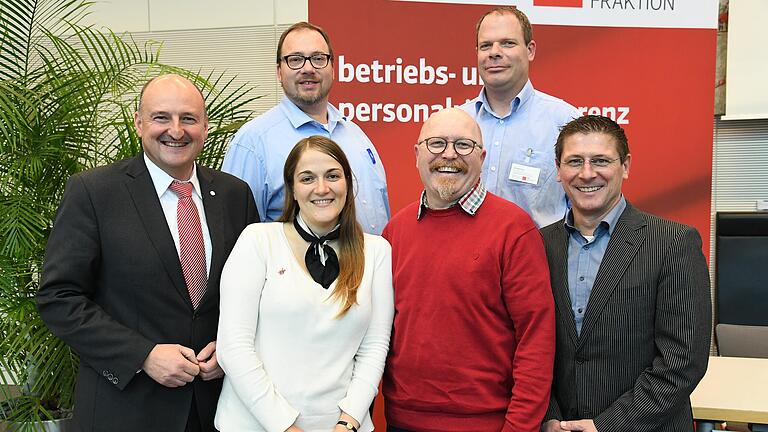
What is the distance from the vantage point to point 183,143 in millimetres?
2219

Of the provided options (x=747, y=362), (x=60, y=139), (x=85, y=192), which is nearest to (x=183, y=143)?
(x=85, y=192)

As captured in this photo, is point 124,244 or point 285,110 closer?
point 124,244

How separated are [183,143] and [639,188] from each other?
9.86ft

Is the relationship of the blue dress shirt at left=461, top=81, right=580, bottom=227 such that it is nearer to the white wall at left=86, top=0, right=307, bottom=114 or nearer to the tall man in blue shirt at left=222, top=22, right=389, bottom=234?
the tall man in blue shirt at left=222, top=22, right=389, bottom=234

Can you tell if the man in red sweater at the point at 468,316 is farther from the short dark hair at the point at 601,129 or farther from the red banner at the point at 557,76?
the red banner at the point at 557,76

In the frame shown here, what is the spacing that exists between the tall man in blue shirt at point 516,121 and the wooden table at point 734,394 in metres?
0.93

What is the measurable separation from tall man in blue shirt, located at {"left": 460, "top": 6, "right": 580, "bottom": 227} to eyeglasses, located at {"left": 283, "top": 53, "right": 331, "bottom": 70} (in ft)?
2.24

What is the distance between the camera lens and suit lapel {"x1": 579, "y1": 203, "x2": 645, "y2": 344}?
2.06 meters

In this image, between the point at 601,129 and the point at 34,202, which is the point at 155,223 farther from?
the point at 601,129

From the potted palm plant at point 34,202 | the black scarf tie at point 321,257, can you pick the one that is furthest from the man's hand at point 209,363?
the potted palm plant at point 34,202

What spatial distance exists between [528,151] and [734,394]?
1.28 meters

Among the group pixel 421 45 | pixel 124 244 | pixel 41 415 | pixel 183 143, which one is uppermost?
pixel 421 45

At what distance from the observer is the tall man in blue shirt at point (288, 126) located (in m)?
2.85

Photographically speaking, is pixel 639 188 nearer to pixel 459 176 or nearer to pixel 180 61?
pixel 459 176
